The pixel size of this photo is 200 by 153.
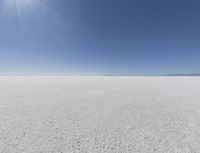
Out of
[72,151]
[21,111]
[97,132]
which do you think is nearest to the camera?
[72,151]

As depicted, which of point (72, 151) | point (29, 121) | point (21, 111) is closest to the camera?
point (72, 151)

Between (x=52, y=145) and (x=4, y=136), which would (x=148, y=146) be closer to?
(x=52, y=145)

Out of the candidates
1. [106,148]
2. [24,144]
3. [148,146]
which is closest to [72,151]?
[106,148]

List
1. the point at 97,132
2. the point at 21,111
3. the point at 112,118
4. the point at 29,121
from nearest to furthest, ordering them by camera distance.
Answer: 1. the point at 97,132
2. the point at 29,121
3. the point at 112,118
4. the point at 21,111

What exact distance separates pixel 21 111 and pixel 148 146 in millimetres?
3828

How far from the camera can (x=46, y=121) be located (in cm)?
310

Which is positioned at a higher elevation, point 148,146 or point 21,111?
point 21,111

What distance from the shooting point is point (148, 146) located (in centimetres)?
212

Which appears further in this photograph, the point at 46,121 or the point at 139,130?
the point at 46,121

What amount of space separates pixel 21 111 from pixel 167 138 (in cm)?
420

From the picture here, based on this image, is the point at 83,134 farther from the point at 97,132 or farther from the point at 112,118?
the point at 112,118

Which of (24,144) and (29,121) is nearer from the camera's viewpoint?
(24,144)

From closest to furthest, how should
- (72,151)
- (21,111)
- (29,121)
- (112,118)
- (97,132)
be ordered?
(72,151) < (97,132) < (29,121) < (112,118) < (21,111)

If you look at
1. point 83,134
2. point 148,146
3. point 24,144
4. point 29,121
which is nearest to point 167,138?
point 148,146
